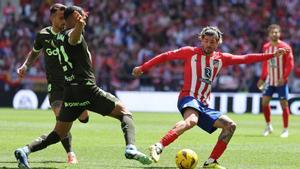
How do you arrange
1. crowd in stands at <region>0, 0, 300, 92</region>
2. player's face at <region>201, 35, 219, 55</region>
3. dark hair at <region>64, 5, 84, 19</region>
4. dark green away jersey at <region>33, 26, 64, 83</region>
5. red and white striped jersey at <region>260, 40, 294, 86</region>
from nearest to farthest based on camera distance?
dark hair at <region>64, 5, 84, 19</region>, player's face at <region>201, 35, 219, 55</region>, dark green away jersey at <region>33, 26, 64, 83</region>, red and white striped jersey at <region>260, 40, 294, 86</region>, crowd in stands at <region>0, 0, 300, 92</region>

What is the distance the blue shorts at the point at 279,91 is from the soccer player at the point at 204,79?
729 cm

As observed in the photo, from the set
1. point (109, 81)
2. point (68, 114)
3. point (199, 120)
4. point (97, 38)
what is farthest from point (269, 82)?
point (97, 38)

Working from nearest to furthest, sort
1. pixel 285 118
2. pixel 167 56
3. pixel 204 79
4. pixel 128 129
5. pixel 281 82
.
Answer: pixel 128 129 → pixel 167 56 → pixel 204 79 → pixel 285 118 → pixel 281 82

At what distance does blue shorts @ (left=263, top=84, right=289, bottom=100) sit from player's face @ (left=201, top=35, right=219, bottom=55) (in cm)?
748

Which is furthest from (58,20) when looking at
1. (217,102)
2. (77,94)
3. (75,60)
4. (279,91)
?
(217,102)

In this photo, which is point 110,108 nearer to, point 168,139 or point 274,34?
point 168,139

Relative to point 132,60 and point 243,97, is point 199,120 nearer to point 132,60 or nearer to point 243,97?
point 243,97

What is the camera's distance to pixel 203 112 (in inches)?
428

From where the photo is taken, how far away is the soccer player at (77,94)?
32.4 ft

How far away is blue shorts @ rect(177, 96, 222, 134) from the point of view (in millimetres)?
10836

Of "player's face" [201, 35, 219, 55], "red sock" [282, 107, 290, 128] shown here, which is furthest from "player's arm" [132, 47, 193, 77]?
"red sock" [282, 107, 290, 128]

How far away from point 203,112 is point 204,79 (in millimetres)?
491

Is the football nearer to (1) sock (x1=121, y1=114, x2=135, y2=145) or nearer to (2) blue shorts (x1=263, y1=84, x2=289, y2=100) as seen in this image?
(1) sock (x1=121, y1=114, x2=135, y2=145)

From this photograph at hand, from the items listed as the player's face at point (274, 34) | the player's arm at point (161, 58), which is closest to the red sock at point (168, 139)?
the player's arm at point (161, 58)
